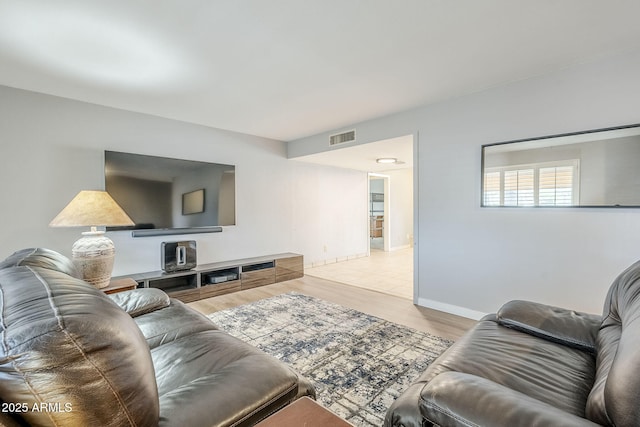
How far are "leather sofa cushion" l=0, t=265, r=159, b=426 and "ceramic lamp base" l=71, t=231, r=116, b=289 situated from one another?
198cm

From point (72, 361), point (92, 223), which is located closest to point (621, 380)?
point (72, 361)

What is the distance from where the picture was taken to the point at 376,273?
493 centimetres

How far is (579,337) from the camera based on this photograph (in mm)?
1391

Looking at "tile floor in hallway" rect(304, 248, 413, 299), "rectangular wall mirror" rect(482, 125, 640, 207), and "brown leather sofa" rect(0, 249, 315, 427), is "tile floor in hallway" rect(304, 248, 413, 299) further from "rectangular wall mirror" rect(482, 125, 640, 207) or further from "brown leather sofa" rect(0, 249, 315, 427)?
"brown leather sofa" rect(0, 249, 315, 427)

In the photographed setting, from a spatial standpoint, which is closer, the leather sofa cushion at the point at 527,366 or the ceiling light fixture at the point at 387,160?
the leather sofa cushion at the point at 527,366

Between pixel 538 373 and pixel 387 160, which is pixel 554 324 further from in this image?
pixel 387 160

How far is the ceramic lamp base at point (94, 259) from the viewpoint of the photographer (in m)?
2.42

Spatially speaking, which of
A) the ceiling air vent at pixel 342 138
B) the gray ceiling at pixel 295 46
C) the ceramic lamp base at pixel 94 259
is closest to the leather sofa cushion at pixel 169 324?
the ceramic lamp base at pixel 94 259

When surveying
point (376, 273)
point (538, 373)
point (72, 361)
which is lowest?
point (376, 273)

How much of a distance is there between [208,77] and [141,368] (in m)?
2.46

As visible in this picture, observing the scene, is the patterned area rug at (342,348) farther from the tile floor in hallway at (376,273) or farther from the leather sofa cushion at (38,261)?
the leather sofa cushion at (38,261)

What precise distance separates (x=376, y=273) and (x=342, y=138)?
2.35 m

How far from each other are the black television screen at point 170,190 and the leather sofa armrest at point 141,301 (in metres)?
1.69

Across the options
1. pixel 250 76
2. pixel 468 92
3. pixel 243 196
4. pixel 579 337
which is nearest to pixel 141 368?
pixel 579 337
